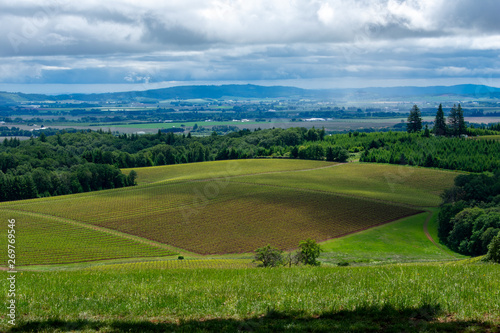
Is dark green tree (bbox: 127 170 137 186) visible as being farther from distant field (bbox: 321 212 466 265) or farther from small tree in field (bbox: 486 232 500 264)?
small tree in field (bbox: 486 232 500 264)

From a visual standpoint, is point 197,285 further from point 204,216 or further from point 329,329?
point 204,216

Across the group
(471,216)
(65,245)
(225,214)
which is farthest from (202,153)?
(471,216)

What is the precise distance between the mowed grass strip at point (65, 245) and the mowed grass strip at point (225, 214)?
372 centimetres

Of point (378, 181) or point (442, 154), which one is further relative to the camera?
point (442, 154)

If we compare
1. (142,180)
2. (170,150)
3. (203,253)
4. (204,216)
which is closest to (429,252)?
(203,253)

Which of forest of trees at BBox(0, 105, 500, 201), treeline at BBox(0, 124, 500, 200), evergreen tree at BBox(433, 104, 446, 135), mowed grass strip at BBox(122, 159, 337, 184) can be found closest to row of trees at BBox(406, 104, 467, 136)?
evergreen tree at BBox(433, 104, 446, 135)

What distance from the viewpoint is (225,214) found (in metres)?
65.4

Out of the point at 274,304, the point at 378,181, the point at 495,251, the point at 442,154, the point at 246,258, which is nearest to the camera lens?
the point at 274,304

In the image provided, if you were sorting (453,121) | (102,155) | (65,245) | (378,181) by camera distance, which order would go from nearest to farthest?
(65,245) < (378,181) < (102,155) < (453,121)

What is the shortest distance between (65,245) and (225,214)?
79.2ft

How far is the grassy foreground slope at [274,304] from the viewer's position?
9.10 metres

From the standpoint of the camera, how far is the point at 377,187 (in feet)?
288

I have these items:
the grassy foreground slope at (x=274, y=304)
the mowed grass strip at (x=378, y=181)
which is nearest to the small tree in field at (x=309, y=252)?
the grassy foreground slope at (x=274, y=304)

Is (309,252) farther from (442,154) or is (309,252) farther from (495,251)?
(442,154)
